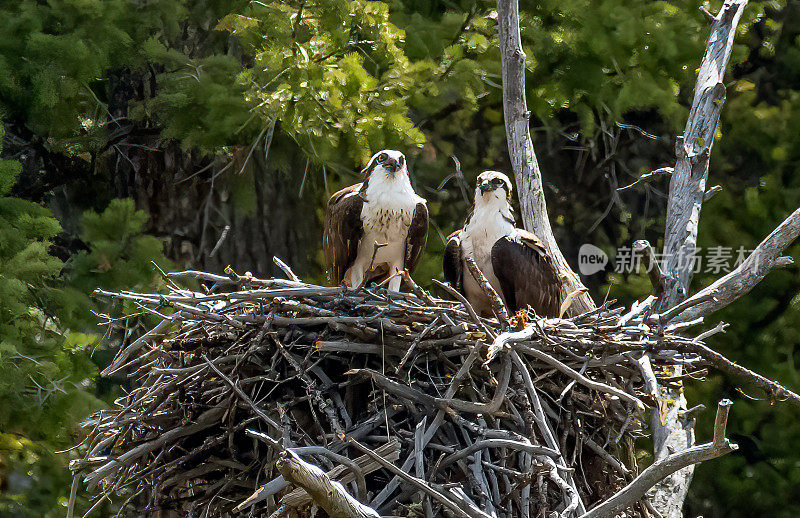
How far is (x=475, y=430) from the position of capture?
3342 mm

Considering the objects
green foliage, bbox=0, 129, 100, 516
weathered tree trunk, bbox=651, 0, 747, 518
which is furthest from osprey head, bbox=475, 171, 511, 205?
green foliage, bbox=0, 129, 100, 516

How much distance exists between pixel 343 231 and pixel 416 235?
14.5 inches

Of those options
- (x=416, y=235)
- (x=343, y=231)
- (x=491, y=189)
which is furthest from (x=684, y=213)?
(x=343, y=231)

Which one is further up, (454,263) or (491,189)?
(491,189)

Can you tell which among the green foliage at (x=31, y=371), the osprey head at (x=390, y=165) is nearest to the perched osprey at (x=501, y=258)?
the osprey head at (x=390, y=165)

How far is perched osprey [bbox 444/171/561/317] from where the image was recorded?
4285 mm

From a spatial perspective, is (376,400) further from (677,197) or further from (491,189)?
(677,197)

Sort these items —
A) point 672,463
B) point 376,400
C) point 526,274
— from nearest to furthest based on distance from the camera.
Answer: point 672,463 → point 376,400 → point 526,274

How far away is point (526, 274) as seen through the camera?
14.0 ft

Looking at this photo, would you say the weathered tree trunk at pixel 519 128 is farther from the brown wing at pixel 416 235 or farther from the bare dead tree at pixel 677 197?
the brown wing at pixel 416 235

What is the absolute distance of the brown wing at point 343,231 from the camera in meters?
4.64

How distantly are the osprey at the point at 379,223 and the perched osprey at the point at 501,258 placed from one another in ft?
0.80

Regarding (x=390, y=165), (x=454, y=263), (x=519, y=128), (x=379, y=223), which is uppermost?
(x=519, y=128)

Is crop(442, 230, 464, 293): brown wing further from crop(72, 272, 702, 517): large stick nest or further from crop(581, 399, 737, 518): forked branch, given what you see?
crop(581, 399, 737, 518): forked branch
